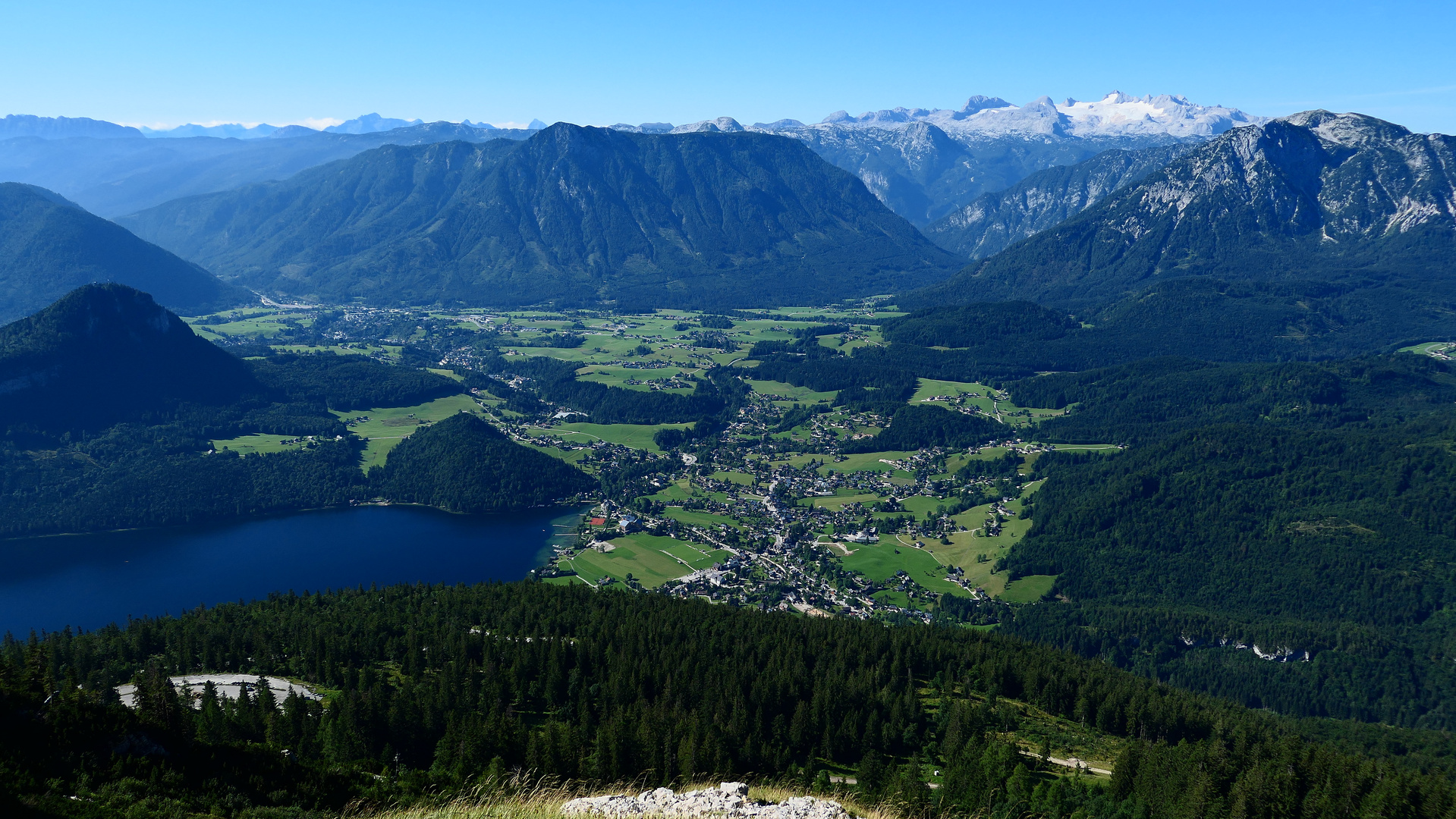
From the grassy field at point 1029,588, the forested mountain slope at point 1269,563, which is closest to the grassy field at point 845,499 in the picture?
the forested mountain slope at point 1269,563

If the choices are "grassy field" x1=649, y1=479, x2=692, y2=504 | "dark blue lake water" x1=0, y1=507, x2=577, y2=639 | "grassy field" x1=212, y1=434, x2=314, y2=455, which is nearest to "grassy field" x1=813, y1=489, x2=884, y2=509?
"grassy field" x1=649, y1=479, x2=692, y2=504

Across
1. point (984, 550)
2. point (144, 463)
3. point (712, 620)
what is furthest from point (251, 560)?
point (984, 550)

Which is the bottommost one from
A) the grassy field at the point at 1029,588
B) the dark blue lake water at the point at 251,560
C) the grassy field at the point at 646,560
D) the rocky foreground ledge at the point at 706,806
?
the dark blue lake water at the point at 251,560

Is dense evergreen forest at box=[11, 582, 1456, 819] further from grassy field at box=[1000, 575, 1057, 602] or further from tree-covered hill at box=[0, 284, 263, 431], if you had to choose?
tree-covered hill at box=[0, 284, 263, 431]

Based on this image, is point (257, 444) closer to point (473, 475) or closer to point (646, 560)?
point (473, 475)

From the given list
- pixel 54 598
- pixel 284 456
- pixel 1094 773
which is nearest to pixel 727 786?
pixel 1094 773

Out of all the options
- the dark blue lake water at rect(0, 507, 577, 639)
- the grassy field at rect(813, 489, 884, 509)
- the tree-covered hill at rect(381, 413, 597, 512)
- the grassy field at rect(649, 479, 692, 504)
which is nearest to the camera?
the dark blue lake water at rect(0, 507, 577, 639)

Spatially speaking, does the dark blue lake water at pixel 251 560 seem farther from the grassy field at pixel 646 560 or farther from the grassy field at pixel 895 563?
the grassy field at pixel 895 563
